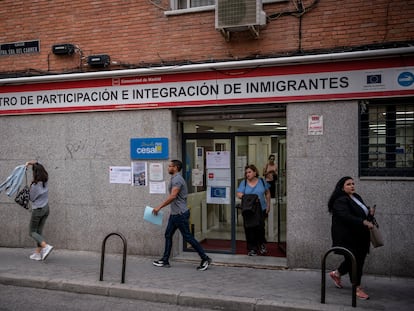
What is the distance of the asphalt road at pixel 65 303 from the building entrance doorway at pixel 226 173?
2.91 meters

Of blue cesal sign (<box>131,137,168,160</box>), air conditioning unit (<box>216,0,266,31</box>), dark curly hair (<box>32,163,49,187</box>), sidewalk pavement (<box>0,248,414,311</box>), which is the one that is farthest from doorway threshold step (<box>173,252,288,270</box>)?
air conditioning unit (<box>216,0,266,31</box>)

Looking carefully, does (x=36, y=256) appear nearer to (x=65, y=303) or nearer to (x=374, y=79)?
(x=65, y=303)

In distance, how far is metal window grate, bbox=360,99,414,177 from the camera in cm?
808

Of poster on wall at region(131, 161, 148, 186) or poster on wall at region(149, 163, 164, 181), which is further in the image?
poster on wall at region(131, 161, 148, 186)

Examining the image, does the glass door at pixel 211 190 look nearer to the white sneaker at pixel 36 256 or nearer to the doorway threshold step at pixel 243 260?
the doorway threshold step at pixel 243 260

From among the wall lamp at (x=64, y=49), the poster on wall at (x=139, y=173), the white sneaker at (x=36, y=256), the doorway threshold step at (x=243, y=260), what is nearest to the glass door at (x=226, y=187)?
the doorway threshold step at (x=243, y=260)

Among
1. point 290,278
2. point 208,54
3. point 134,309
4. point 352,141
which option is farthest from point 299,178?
point 134,309

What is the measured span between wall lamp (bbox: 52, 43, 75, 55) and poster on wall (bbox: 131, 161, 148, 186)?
273cm

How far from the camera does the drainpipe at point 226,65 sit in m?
7.77

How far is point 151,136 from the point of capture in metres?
9.53

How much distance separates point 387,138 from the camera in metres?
8.20

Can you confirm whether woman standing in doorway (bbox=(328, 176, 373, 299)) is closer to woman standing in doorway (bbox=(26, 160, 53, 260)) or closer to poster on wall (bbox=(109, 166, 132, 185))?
poster on wall (bbox=(109, 166, 132, 185))

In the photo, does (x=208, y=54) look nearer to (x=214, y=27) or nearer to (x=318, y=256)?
(x=214, y=27)

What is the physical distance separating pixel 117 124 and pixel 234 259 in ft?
11.7
